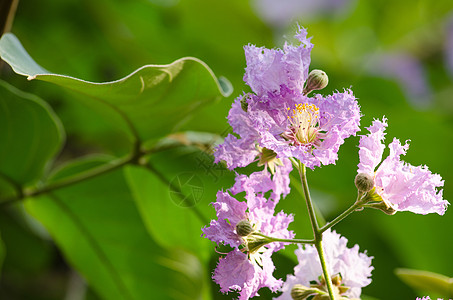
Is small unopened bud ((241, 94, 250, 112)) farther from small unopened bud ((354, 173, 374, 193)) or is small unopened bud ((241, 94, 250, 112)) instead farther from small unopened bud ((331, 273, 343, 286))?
small unopened bud ((331, 273, 343, 286))

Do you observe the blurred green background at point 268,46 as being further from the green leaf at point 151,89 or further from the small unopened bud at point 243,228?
the small unopened bud at point 243,228

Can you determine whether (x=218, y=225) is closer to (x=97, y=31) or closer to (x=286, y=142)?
(x=286, y=142)

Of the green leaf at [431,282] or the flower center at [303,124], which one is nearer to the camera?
the flower center at [303,124]

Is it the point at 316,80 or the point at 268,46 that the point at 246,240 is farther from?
the point at 268,46

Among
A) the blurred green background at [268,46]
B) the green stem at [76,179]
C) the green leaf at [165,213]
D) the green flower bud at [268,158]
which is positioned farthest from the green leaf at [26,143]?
the green flower bud at [268,158]

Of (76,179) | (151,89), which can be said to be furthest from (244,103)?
(76,179)
